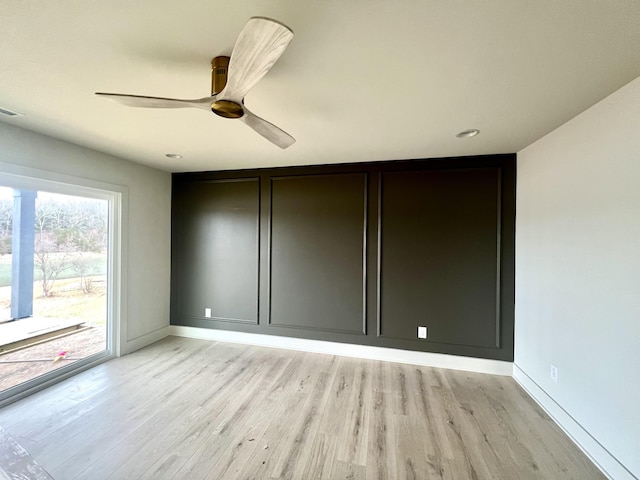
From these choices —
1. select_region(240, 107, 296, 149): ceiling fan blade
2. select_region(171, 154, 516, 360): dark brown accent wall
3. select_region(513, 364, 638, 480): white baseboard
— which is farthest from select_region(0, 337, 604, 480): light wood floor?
select_region(240, 107, 296, 149): ceiling fan blade

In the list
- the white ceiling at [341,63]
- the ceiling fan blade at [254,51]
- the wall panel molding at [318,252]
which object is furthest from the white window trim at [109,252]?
the ceiling fan blade at [254,51]

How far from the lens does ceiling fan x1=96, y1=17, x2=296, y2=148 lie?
92 centimetres

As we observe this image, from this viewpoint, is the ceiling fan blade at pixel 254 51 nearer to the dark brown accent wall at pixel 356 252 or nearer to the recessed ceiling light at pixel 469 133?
the recessed ceiling light at pixel 469 133

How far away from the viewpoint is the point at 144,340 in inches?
139

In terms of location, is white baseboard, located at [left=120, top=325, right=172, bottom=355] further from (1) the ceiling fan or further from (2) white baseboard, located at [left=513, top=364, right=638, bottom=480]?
(2) white baseboard, located at [left=513, top=364, right=638, bottom=480]

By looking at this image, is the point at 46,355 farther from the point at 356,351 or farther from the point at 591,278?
the point at 591,278

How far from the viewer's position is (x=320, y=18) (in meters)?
1.09

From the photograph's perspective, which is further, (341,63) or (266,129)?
(266,129)

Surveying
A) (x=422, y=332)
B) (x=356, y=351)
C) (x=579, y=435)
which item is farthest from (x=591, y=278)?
(x=356, y=351)

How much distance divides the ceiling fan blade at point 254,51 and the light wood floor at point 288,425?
219 cm

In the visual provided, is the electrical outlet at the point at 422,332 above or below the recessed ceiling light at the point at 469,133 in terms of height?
below

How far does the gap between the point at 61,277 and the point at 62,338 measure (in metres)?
0.68

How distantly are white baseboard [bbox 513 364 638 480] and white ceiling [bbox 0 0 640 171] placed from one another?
2250 millimetres

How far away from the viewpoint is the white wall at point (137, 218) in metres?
2.50
